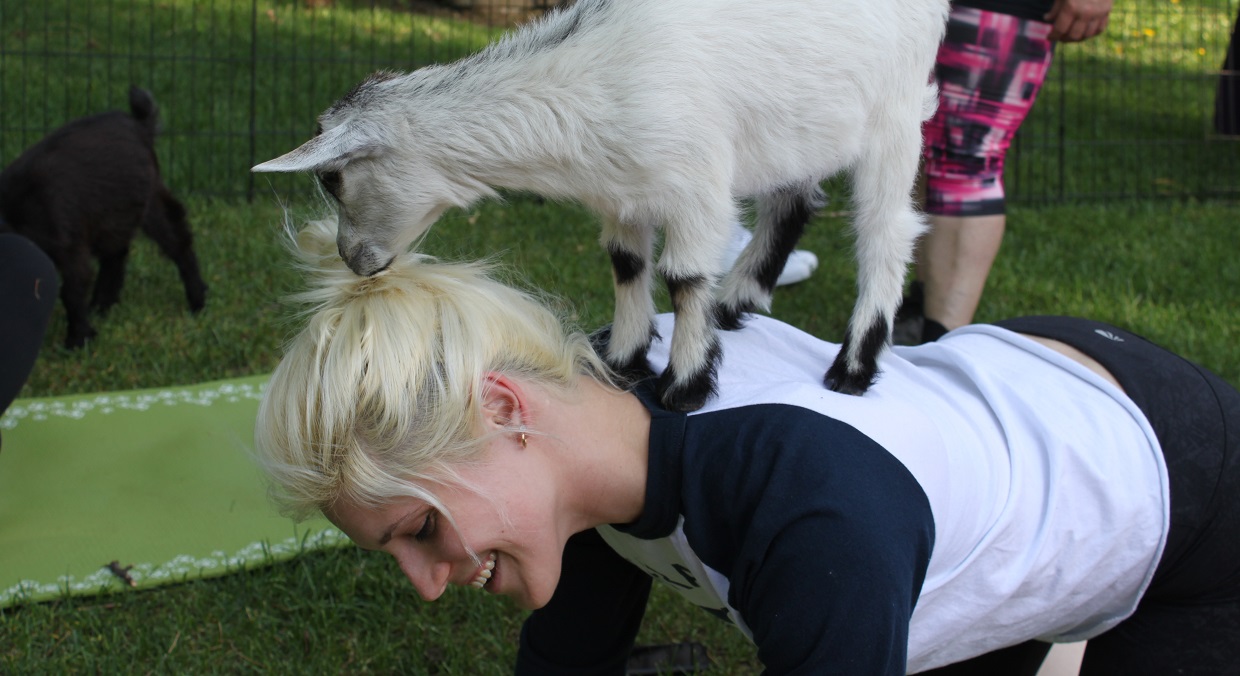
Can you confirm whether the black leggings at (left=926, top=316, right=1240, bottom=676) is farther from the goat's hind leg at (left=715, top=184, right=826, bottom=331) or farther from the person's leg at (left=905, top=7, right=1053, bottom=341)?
the person's leg at (left=905, top=7, right=1053, bottom=341)

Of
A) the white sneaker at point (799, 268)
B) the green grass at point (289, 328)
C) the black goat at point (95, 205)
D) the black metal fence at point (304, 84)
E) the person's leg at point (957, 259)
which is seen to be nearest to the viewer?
the green grass at point (289, 328)

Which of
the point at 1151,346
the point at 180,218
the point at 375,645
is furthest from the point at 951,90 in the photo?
the point at 180,218

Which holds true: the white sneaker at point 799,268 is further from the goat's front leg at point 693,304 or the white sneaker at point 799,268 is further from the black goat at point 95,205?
the goat's front leg at point 693,304

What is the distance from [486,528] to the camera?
5.32 feet

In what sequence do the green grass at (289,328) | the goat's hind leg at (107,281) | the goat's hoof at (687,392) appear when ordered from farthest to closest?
the goat's hind leg at (107,281)
the green grass at (289,328)
the goat's hoof at (687,392)

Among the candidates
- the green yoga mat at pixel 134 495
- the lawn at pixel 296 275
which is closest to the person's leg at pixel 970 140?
the lawn at pixel 296 275

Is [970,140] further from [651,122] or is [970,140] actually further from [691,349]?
[651,122]

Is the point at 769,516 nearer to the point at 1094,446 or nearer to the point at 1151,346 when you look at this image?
the point at 1094,446

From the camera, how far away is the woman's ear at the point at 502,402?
1627 millimetres

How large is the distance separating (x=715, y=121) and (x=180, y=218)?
3712mm

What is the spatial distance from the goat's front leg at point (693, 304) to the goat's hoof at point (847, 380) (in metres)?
Answer: 0.20

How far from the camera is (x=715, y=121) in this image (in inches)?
61.9

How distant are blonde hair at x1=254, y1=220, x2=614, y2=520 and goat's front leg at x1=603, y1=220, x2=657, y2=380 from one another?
6.6 inches

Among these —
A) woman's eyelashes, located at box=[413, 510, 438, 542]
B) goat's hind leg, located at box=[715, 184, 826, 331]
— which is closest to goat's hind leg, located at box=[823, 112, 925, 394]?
goat's hind leg, located at box=[715, 184, 826, 331]
